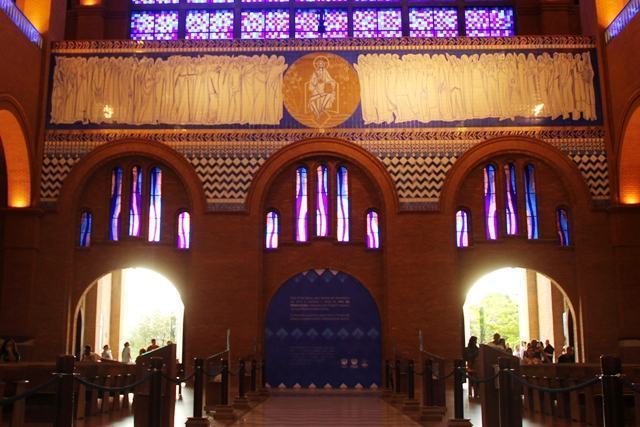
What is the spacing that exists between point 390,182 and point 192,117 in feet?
18.1

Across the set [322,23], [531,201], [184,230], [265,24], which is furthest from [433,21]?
[184,230]

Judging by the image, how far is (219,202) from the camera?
20.1 meters

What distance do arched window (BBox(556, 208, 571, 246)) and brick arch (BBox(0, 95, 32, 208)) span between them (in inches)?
539

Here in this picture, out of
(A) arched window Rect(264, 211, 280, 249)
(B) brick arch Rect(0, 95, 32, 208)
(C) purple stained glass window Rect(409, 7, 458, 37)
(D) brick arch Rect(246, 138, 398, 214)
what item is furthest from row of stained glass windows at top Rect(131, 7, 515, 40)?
(A) arched window Rect(264, 211, 280, 249)

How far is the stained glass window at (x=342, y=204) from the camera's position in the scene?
20516 mm

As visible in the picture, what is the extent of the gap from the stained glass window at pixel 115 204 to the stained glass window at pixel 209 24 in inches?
186

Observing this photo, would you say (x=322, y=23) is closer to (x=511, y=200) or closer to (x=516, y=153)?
(x=516, y=153)

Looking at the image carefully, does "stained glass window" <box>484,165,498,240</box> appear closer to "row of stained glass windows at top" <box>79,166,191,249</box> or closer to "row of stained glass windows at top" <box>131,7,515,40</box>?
"row of stained glass windows at top" <box>131,7,515,40</box>

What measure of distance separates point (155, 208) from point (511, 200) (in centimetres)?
946

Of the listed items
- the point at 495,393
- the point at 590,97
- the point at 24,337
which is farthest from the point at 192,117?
the point at 495,393

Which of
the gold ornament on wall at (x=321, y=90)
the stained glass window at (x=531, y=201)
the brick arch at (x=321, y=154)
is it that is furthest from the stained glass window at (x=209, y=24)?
the stained glass window at (x=531, y=201)

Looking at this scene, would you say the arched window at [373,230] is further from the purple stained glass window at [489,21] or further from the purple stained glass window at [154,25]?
the purple stained glass window at [154,25]

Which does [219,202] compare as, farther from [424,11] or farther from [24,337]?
[424,11]

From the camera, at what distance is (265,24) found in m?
22.5
